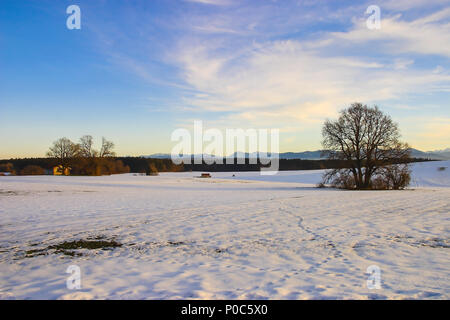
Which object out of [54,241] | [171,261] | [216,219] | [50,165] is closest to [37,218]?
[54,241]

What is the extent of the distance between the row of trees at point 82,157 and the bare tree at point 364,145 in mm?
60952

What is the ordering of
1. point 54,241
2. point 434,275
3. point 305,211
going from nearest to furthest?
point 434,275, point 54,241, point 305,211

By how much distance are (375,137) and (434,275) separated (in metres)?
34.3

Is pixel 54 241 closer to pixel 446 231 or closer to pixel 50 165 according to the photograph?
pixel 446 231

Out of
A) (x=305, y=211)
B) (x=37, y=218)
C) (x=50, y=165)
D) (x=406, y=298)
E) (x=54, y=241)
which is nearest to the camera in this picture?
(x=406, y=298)

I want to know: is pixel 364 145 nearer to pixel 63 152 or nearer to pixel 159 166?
pixel 63 152

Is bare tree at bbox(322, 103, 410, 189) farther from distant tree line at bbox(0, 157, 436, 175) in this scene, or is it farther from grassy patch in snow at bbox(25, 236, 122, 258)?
distant tree line at bbox(0, 157, 436, 175)

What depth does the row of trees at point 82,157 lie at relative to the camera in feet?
261

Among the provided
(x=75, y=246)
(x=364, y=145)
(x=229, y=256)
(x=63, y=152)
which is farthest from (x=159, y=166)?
(x=229, y=256)

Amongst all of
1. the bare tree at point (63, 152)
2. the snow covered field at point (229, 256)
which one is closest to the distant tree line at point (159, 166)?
the bare tree at point (63, 152)

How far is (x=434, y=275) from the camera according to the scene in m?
6.69

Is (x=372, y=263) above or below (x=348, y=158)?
below

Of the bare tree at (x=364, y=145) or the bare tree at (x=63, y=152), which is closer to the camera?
the bare tree at (x=364, y=145)

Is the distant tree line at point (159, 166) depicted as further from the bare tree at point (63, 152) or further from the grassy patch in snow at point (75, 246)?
the grassy patch in snow at point (75, 246)
